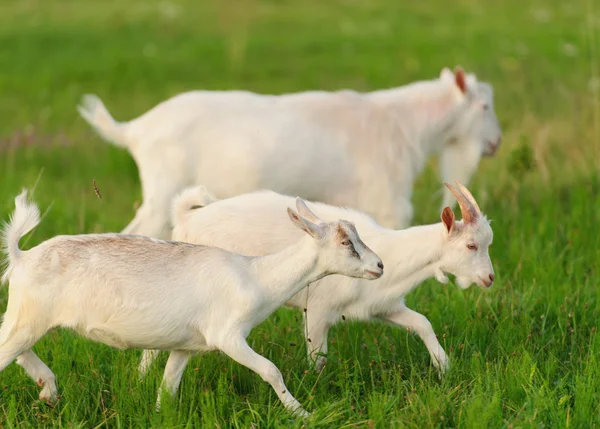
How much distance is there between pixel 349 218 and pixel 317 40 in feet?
36.1

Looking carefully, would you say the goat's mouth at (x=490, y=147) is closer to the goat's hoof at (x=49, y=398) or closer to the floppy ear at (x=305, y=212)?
the floppy ear at (x=305, y=212)

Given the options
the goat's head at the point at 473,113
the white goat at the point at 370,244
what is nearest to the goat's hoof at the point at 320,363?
the white goat at the point at 370,244

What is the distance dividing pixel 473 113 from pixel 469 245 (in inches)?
105

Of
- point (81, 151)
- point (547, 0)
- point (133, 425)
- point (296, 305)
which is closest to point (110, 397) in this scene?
point (133, 425)

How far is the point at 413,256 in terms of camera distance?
16.6 ft

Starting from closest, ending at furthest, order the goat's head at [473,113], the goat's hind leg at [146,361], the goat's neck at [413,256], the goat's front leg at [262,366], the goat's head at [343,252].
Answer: the goat's front leg at [262,366]
the goat's head at [343,252]
the goat's hind leg at [146,361]
the goat's neck at [413,256]
the goat's head at [473,113]

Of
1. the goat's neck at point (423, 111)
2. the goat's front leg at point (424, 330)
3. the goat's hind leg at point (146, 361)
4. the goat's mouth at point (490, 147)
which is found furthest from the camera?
the goat's mouth at point (490, 147)

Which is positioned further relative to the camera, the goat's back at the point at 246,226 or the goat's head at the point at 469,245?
the goat's back at the point at 246,226

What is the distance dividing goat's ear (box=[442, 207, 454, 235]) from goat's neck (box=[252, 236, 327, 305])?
2.54ft

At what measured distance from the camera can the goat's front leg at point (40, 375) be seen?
4.43 m

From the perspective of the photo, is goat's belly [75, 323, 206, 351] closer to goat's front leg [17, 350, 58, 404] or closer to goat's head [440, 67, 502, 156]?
goat's front leg [17, 350, 58, 404]

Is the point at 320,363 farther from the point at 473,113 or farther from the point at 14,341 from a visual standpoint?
the point at 473,113

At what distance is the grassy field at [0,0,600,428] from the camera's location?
4.42 meters

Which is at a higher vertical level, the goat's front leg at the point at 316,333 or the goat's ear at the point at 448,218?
the goat's ear at the point at 448,218
